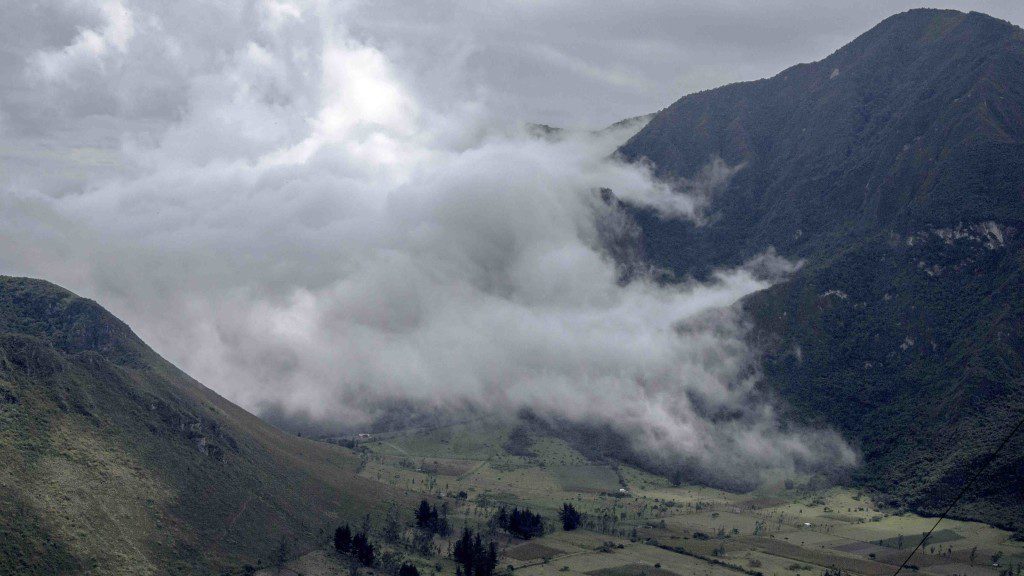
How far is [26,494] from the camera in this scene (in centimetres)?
13800

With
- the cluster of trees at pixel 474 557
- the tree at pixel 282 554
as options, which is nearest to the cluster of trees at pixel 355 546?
the tree at pixel 282 554

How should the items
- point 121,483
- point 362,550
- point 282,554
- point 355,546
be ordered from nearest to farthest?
point 121,483, point 282,554, point 362,550, point 355,546

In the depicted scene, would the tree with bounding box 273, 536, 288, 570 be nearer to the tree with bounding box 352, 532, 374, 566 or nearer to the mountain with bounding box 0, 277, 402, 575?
the mountain with bounding box 0, 277, 402, 575

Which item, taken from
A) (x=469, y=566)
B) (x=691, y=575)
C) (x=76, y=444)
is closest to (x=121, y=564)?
(x=76, y=444)

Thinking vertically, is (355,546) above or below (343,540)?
below

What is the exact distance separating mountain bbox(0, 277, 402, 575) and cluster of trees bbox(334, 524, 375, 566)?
189 inches

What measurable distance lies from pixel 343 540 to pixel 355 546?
111 inches

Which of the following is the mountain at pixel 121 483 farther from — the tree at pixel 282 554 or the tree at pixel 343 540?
the tree at pixel 343 540

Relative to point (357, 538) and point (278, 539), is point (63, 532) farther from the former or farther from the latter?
point (357, 538)

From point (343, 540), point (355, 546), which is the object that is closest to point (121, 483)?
point (343, 540)

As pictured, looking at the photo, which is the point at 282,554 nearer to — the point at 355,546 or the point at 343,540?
the point at 343,540

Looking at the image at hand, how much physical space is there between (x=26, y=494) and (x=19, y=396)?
24409mm

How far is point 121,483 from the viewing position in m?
156

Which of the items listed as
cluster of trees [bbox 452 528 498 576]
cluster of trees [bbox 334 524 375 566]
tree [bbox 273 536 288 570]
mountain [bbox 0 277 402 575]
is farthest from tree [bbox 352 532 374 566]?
cluster of trees [bbox 452 528 498 576]
